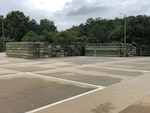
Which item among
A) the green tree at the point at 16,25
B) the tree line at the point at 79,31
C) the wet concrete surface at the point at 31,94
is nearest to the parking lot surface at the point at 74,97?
the wet concrete surface at the point at 31,94

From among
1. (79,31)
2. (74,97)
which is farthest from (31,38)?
(74,97)

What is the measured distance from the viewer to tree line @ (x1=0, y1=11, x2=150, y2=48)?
46.0 meters

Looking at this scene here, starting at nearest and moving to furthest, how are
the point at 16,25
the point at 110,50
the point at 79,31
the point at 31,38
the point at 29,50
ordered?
1. the point at 29,50
2. the point at 110,50
3. the point at 31,38
4. the point at 16,25
5. the point at 79,31

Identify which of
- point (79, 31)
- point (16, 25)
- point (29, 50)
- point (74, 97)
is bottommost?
point (74, 97)

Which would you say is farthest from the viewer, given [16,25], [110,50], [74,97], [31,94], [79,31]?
[79,31]

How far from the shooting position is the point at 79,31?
224 ft

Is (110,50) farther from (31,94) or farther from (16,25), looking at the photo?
(16,25)

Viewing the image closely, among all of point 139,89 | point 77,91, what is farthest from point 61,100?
point 139,89

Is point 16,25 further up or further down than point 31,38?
further up

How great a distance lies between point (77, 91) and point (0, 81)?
11.5 ft

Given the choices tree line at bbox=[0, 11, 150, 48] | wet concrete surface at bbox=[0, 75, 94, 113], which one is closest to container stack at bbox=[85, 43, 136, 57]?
tree line at bbox=[0, 11, 150, 48]

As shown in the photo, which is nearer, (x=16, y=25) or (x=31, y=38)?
(x=31, y=38)

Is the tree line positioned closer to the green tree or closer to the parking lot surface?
the green tree

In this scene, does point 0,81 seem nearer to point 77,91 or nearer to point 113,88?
point 77,91
